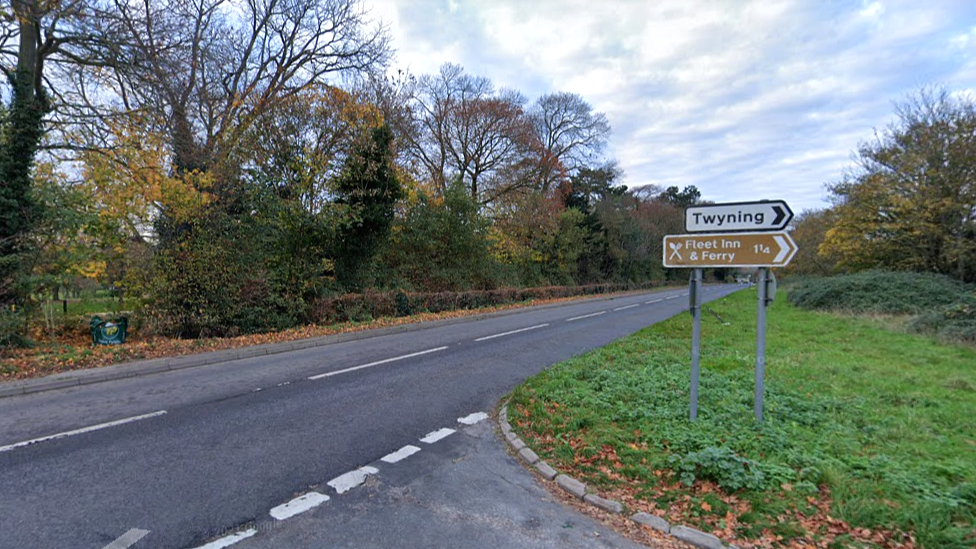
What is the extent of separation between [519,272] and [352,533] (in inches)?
1050

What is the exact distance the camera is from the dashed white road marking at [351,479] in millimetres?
3795

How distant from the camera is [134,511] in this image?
3357mm

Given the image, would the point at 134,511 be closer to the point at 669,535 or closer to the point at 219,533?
the point at 219,533

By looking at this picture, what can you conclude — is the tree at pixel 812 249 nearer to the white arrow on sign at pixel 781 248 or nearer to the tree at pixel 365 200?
the tree at pixel 365 200

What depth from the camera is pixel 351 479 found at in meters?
3.95

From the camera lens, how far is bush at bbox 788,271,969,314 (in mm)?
16906

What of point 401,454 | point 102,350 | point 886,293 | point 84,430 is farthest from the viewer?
point 886,293

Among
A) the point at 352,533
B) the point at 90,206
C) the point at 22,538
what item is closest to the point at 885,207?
the point at 352,533

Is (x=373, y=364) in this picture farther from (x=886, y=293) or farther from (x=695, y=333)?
(x=886, y=293)

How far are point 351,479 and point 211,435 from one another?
212cm

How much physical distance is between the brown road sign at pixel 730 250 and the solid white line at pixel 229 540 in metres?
4.67

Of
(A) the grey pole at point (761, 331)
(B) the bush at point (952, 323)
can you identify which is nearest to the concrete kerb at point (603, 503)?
(A) the grey pole at point (761, 331)

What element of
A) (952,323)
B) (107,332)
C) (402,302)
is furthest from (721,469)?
(402,302)

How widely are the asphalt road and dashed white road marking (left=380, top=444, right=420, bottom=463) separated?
0.36 feet
